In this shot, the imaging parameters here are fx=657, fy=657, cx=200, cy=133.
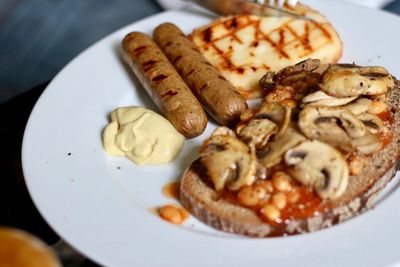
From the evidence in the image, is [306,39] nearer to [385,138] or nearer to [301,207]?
[385,138]

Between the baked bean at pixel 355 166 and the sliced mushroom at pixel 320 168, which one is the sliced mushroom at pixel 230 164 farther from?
the baked bean at pixel 355 166

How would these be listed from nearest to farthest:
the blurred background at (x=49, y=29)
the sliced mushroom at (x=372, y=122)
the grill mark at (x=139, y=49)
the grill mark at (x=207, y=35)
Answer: the sliced mushroom at (x=372, y=122) < the grill mark at (x=139, y=49) < the grill mark at (x=207, y=35) < the blurred background at (x=49, y=29)

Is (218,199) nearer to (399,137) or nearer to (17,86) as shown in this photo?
(399,137)

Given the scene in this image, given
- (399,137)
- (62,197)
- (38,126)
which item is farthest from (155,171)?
(399,137)

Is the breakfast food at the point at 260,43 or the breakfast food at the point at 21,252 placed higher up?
the breakfast food at the point at 21,252

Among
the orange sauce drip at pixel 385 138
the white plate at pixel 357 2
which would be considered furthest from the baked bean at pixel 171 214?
the white plate at pixel 357 2

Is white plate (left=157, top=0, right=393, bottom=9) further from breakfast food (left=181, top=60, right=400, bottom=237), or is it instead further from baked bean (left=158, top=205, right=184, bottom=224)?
baked bean (left=158, top=205, right=184, bottom=224)

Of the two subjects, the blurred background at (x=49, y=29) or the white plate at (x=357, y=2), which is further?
the blurred background at (x=49, y=29)
